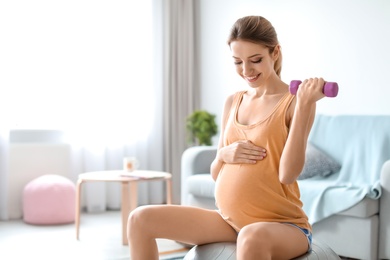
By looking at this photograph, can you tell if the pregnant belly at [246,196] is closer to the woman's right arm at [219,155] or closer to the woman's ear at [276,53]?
the woman's right arm at [219,155]

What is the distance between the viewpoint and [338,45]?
4246 mm

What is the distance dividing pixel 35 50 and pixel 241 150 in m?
3.35

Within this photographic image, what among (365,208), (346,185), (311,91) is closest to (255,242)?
(311,91)

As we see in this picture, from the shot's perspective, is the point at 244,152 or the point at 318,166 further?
the point at 318,166

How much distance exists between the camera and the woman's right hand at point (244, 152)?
5.74 ft

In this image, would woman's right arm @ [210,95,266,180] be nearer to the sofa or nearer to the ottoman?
the ottoman

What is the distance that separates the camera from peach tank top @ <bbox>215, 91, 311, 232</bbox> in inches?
67.6

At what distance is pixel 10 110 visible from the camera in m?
4.61

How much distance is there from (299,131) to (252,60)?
266 millimetres

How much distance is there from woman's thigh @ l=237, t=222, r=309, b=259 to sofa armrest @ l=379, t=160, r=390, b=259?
1.54 meters

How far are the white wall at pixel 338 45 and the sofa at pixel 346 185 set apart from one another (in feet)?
0.94

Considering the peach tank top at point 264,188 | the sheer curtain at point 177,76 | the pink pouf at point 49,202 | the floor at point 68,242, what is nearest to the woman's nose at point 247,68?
the peach tank top at point 264,188

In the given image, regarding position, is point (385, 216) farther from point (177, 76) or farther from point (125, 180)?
point (177, 76)

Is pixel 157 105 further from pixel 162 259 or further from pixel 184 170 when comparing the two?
pixel 162 259
